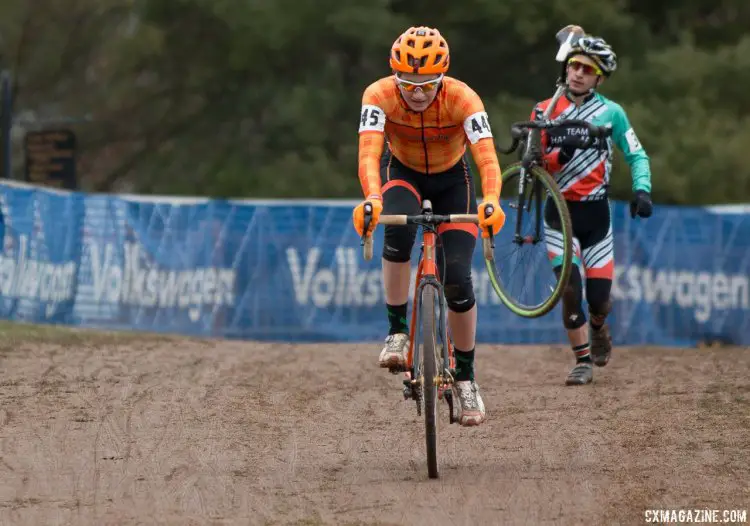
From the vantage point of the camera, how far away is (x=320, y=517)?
6551 millimetres

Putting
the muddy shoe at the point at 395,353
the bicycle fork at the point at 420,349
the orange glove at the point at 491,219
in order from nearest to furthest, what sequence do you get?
the orange glove at the point at 491,219 < the bicycle fork at the point at 420,349 < the muddy shoe at the point at 395,353

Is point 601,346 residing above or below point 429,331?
below

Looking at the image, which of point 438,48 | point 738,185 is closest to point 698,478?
point 438,48

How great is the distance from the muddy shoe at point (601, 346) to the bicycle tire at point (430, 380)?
165 inches

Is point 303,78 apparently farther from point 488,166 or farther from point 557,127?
point 488,166

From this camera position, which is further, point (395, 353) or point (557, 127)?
point (557, 127)

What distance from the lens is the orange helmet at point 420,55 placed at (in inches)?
305

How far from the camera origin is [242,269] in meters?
17.5

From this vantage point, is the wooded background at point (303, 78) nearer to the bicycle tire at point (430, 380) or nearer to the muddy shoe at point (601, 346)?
the muddy shoe at point (601, 346)

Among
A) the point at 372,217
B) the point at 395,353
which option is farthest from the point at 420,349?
the point at 372,217

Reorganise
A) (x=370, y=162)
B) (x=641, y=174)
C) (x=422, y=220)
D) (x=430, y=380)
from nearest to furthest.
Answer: (x=430, y=380), (x=422, y=220), (x=370, y=162), (x=641, y=174)

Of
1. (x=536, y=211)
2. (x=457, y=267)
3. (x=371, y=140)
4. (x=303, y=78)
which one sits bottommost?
(x=457, y=267)

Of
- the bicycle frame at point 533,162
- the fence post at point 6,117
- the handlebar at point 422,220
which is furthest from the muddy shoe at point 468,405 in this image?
the fence post at point 6,117

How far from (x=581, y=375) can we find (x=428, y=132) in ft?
12.4
